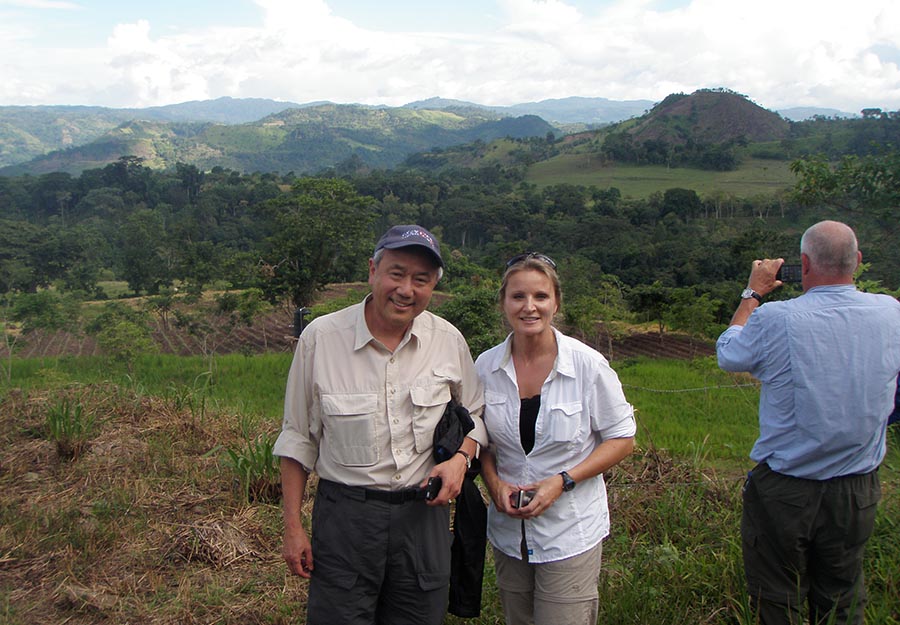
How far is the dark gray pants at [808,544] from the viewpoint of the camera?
6.48 feet

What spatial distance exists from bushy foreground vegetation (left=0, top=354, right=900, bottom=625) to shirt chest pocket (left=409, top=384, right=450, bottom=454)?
1.00 meters

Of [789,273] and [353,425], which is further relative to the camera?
[789,273]

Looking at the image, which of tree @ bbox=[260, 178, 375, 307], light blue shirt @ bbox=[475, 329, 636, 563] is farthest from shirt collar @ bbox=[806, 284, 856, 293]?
tree @ bbox=[260, 178, 375, 307]

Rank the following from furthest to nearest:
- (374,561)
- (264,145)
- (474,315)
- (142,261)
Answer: (264,145) → (142,261) → (474,315) → (374,561)

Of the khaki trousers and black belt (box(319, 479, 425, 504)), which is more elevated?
black belt (box(319, 479, 425, 504))

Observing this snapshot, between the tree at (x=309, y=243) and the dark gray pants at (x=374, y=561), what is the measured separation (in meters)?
23.7

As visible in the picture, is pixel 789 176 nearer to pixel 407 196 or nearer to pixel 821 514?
pixel 407 196

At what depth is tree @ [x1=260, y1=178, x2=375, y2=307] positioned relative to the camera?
82.7 feet

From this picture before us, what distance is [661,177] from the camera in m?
73.9

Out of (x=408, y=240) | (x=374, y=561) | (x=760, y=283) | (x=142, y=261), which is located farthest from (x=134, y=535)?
(x=142, y=261)

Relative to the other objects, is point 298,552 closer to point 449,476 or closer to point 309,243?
point 449,476

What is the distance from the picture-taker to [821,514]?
6.51 feet

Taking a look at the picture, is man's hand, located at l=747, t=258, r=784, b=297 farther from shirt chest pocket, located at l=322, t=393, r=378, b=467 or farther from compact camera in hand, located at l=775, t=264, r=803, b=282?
shirt chest pocket, located at l=322, t=393, r=378, b=467

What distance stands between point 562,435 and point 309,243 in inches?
960
